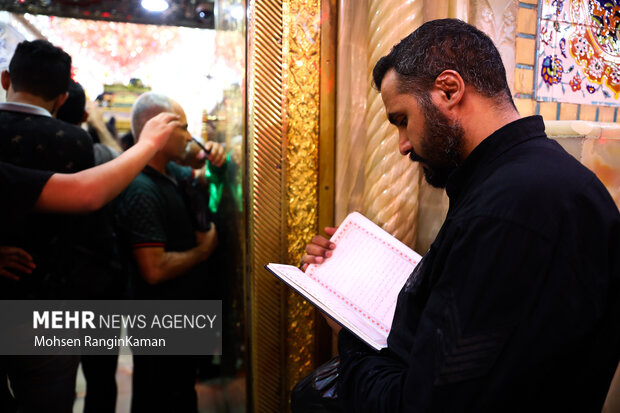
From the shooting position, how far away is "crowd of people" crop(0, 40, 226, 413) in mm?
1453

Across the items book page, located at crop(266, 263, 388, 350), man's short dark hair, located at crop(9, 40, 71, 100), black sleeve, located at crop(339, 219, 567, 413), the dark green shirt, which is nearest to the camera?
black sleeve, located at crop(339, 219, 567, 413)

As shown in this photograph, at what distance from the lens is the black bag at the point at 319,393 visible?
1143 mm

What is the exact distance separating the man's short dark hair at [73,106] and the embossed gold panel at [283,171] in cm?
112

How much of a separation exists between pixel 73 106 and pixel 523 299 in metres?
2.36

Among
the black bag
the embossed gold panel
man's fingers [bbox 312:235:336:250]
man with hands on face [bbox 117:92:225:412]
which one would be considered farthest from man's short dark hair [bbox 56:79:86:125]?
the black bag

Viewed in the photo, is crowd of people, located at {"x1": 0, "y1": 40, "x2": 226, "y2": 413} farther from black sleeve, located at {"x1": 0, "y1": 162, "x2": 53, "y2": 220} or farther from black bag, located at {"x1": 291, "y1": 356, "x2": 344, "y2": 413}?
black bag, located at {"x1": 291, "y1": 356, "x2": 344, "y2": 413}

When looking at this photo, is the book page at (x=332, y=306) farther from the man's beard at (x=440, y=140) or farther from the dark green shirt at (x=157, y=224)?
the dark green shirt at (x=157, y=224)

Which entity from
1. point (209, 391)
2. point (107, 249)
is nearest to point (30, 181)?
point (107, 249)

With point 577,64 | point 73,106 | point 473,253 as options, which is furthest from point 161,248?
point 577,64

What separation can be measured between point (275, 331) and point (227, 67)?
1.56m

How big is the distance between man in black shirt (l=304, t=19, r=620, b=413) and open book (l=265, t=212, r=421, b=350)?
33 centimetres

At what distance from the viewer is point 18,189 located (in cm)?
131

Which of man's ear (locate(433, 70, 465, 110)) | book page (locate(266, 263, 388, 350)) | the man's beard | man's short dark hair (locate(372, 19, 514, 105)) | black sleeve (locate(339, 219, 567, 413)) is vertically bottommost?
book page (locate(266, 263, 388, 350))

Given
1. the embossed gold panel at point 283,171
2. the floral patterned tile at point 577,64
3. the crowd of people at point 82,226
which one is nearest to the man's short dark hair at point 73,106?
the crowd of people at point 82,226
